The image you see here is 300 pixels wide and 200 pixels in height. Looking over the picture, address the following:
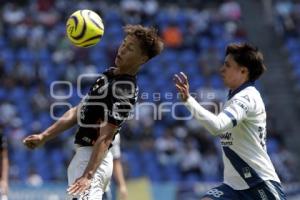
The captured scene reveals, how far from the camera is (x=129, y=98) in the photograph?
22.8 feet

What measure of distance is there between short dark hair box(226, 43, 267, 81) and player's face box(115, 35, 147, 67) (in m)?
0.91

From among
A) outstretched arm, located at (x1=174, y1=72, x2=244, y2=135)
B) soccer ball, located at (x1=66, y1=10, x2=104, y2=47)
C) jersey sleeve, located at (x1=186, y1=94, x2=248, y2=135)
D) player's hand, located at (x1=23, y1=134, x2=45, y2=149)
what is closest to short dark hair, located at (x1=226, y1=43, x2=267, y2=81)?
jersey sleeve, located at (x1=186, y1=94, x2=248, y2=135)

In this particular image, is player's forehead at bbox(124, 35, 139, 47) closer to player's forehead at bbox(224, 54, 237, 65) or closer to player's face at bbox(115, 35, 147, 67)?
player's face at bbox(115, 35, 147, 67)

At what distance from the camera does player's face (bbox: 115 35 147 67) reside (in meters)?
7.07

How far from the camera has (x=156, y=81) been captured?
19734mm

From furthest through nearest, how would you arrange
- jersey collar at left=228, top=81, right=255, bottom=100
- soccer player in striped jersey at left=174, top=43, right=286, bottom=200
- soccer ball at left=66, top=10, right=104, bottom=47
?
soccer ball at left=66, top=10, right=104, bottom=47 < jersey collar at left=228, top=81, right=255, bottom=100 < soccer player in striped jersey at left=174, top=43, right=286, bottom=200

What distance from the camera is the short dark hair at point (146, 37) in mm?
7102

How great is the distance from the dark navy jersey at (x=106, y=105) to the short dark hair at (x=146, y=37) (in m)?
0.31

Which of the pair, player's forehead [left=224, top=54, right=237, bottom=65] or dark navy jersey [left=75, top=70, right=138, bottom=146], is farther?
player's forehead [left=224, top=54, right=237, bottom=65]

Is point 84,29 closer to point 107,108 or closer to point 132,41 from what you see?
point 132,41

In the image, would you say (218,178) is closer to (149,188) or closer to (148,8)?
(149,188)

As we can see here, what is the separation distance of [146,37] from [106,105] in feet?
2.54

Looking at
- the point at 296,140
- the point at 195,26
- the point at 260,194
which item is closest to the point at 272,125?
the point at 296,140

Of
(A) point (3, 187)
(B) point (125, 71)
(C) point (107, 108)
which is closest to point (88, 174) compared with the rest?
(C) point (107, 108)
